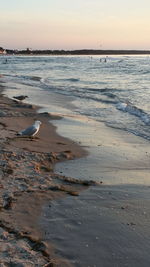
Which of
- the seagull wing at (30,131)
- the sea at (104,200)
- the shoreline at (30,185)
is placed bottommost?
the sea at (104,200)

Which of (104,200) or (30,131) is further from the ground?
(30,131)

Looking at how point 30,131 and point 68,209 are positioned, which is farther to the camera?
point 30,131

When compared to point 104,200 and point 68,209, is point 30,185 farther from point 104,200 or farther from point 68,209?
point 104,200

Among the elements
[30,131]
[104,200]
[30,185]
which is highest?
[30,131]

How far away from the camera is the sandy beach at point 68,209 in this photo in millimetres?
3721

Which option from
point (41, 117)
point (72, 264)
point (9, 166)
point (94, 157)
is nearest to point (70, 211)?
point (72, 264)

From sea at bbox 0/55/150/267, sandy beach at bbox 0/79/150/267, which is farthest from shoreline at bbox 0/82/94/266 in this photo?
sea at bbox 0/55/150/267

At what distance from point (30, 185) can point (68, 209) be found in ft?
2.82

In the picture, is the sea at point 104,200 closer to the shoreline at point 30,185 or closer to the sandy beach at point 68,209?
the sandy beach at point 68,209

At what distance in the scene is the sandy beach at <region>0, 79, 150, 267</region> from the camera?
372 cm

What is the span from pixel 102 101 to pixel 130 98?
1529 mm

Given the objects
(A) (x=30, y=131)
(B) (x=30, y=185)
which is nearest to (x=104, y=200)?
(B) (x=30, y=185)

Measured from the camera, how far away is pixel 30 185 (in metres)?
5.40

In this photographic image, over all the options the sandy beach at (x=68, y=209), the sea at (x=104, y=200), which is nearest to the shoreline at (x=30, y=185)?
the sandy beach at (x=68, y=209)
